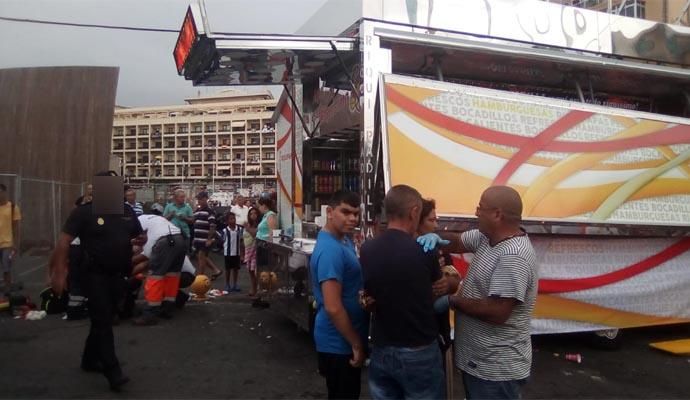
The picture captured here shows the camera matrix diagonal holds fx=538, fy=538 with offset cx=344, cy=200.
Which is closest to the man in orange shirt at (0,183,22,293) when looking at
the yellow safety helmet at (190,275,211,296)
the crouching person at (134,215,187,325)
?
the yellow safety helmet at (190,275,211,296)

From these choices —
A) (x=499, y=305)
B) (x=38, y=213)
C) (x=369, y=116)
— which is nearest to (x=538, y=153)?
(x=369, y=116)

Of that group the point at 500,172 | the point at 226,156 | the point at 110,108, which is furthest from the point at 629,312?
the point at 226,156

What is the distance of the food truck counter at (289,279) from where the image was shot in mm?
5520

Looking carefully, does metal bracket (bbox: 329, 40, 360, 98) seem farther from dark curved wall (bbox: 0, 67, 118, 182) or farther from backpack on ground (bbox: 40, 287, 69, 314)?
dark curved wall (bbox: 0, 67, 118, 182)

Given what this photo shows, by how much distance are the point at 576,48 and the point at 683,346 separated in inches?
143

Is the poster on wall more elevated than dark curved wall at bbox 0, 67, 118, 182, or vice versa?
dark curved wall at bbox 0, 67, 118, 182

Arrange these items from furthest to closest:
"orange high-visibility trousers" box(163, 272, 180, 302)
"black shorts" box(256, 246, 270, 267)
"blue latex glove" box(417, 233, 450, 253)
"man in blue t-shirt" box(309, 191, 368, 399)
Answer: "orange high-visibility trousers" box(163, 272, 180, 302), "black shorts" box(256, 246, 270, 267), "man in blue t-shirt" box(309, 191, 368, 399), "blue latex glove" box(417, 233, 450, 253)

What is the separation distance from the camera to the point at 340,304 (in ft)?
8.75

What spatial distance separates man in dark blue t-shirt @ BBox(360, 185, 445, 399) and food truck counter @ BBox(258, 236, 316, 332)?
2.75 meters

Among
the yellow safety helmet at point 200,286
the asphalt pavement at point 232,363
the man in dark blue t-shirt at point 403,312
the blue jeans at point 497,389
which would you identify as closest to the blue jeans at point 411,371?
the man in dark blue t-shirt at point 403,312

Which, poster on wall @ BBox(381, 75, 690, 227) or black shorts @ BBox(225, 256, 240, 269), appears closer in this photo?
poster on wall @ BBox(381, 75, 690, 227)

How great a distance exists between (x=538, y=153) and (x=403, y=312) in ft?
12.9

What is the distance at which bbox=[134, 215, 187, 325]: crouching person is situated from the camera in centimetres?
698

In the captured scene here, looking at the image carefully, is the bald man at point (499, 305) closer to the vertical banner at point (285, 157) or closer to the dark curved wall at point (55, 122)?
the vertical banner at point (285, 157)
